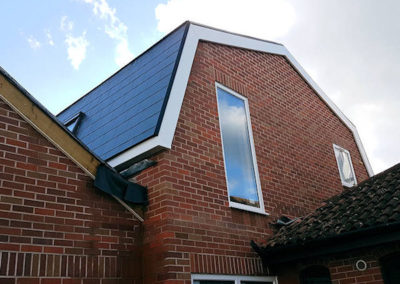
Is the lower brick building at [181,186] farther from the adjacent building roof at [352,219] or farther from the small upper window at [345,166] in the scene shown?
the small upper window at [345,166]

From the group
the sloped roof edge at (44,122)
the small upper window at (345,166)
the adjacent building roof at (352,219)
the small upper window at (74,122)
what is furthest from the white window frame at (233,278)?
the small upper window at (74,122)

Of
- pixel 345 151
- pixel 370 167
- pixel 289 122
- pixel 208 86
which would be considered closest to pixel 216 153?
pixel 208 86

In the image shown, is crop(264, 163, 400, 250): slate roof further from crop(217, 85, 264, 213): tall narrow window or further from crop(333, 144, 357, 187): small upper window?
crop(333, 144, 357, 187): small upper window

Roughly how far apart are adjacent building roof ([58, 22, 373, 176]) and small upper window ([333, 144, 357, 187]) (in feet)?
10.2

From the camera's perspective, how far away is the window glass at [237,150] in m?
6.72

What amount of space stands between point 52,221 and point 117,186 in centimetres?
103

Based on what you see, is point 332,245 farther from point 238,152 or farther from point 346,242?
point 238,152

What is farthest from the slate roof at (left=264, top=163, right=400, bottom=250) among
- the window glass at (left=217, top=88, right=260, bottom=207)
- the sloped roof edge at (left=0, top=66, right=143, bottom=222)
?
the sloped roof edge at (left=0, top=66, right=143, bottom=222)

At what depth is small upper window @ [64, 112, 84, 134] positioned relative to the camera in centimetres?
936

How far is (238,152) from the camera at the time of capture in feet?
23.4

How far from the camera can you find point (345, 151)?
1091 cm

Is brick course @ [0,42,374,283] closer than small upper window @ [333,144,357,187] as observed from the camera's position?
Yes

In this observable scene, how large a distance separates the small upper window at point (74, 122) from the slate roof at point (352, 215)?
5532mm

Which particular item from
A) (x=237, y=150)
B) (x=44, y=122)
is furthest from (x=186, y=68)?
(x=44, y=122)
